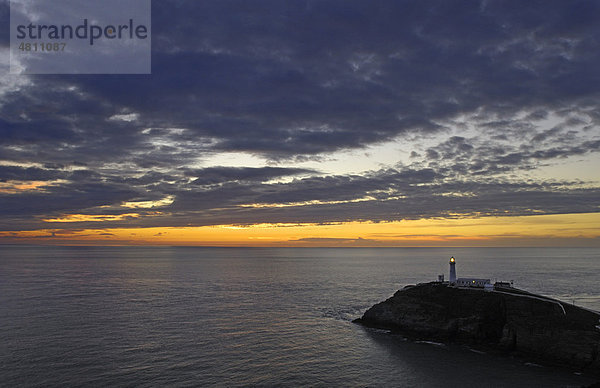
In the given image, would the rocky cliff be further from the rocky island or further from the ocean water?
the ocean water

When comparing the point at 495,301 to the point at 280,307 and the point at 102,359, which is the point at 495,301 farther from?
the point at 102,359

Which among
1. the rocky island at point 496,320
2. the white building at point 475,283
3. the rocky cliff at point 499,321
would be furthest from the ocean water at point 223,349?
the white building at point 475,283

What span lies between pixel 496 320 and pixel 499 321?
1.44 feet

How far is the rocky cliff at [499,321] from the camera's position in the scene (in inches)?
1984

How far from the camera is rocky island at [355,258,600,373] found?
165ft

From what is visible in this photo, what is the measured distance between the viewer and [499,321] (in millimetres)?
60000

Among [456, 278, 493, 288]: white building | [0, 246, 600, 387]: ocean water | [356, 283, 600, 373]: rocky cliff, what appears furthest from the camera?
[456, 278, 493, 288]: white building

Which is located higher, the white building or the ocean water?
the white building

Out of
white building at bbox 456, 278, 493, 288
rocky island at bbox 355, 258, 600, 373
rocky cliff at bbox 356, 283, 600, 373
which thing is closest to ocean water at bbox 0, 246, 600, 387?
rocky island at bbox 355, 258, 600, 373

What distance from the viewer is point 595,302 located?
285ft

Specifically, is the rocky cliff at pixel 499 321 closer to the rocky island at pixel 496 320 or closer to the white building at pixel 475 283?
the rocky island at pixel 496 320

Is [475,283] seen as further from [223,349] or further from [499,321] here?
[223,349]

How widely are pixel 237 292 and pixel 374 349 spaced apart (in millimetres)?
61242

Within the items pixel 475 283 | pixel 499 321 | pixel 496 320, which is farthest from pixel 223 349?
pixel 475 283
